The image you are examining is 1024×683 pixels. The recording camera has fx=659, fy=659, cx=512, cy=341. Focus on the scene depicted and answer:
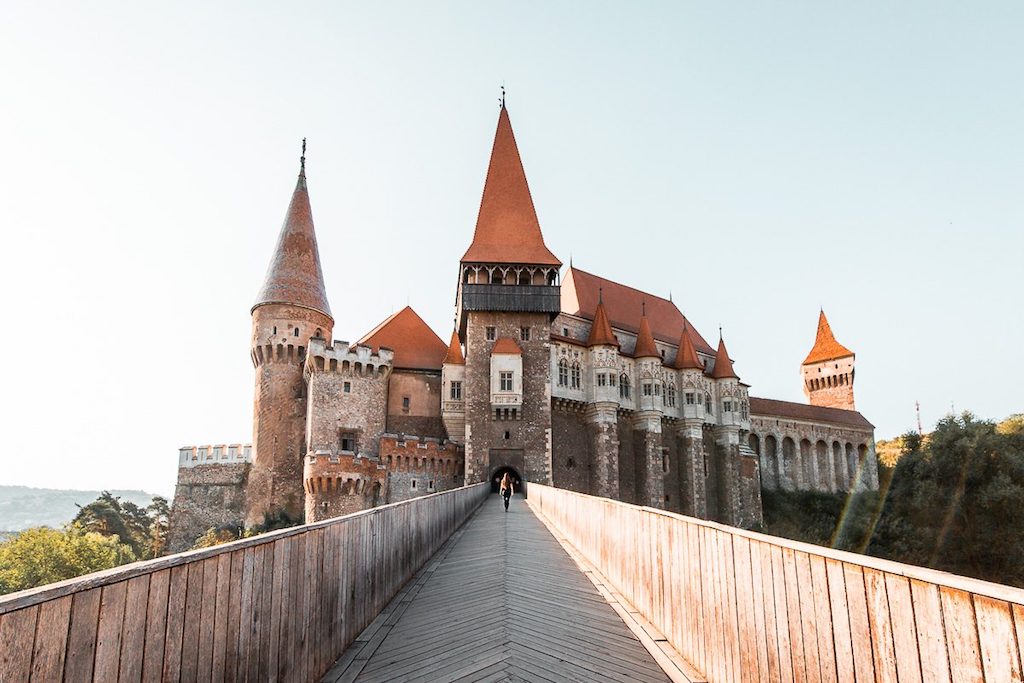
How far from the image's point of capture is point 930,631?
7.61ft

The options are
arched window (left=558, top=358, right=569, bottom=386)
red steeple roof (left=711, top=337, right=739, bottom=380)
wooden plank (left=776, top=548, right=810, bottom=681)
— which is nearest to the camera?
wooden plank (left=776, top=548, right=810, bottom=681)

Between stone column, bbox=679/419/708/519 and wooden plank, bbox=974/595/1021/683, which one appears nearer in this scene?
wooden plank, bbox=974/595/1021/683

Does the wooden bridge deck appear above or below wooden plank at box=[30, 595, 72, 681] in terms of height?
below

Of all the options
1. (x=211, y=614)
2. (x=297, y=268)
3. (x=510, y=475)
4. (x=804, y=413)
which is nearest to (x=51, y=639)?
(x=211, y=614)

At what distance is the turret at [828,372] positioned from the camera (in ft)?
184

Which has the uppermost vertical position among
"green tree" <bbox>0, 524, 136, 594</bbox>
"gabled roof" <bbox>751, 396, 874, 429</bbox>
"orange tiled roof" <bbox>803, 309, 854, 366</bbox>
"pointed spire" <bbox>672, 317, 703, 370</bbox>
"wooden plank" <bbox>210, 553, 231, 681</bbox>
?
"orange tiled roof" <bbox>803, 309, 854, 366</bbox>

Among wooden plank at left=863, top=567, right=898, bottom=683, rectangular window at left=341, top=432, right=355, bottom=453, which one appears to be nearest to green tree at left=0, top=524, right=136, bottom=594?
rectangular window at left=341, top=432, right=355, bottom=453

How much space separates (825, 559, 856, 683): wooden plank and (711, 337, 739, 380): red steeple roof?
41.7 meters

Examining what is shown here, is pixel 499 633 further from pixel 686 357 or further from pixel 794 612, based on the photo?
pixel 686 357

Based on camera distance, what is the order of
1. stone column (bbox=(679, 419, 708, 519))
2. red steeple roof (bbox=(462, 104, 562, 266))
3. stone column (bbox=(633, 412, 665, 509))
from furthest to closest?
stone column (bbox=(679, 419, 708, 519)), stone column (bbox=(633, 412, 665, 509)), red steeple roof (bbox=(462, 104, 562, 266))

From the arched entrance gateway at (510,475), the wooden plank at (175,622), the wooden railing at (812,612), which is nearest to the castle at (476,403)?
the arched entrance gateway at (510,475)

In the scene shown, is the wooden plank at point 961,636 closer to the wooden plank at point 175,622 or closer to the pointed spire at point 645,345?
the wooden plank at point 175,622

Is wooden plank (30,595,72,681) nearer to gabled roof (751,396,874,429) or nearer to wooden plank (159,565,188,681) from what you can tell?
wooden plank (159,565,188,681)

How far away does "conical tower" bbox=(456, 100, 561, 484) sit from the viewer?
30.8 m
